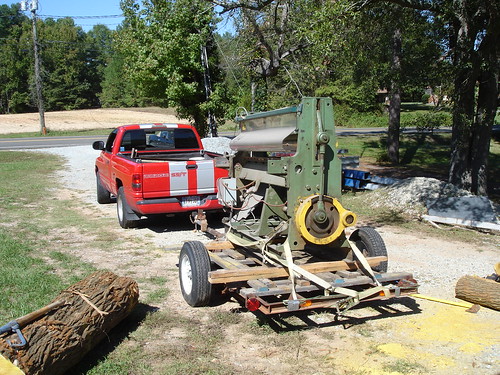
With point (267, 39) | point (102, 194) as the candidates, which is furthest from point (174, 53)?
point (102, 194)

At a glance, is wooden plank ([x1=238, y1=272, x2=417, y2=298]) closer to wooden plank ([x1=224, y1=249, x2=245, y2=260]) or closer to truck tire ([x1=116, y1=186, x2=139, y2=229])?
wooden plank ([x1=224, y1=249, x2=245, y2=260])

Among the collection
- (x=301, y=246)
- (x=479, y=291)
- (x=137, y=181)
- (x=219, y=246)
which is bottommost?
(x=479, y=291)

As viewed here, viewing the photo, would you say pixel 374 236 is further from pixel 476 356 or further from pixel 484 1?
pixel 484 1

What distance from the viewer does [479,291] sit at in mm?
5492

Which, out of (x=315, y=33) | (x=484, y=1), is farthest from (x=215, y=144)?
(x=484, y=1)

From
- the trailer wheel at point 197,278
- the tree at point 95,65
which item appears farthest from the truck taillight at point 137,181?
the tree at point 95,65

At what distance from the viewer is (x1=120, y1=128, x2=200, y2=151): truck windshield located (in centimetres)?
1022

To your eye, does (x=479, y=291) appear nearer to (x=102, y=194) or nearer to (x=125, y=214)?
(x=125, y=214)

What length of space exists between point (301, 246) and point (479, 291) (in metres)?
2.01

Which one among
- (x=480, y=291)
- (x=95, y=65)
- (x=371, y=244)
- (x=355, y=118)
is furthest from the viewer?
(x=95, y=65)

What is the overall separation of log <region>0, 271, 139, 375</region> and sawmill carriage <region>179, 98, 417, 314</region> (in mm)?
888

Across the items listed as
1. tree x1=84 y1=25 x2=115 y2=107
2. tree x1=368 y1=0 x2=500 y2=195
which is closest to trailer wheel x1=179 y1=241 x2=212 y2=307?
tree x1=368 y1=0 x2=500 y2=195

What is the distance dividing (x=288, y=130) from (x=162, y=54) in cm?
1284

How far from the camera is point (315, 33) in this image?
9.91 m
